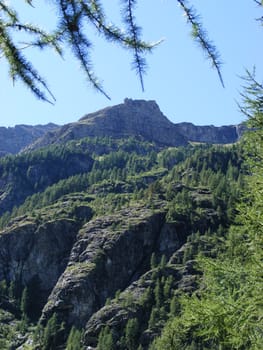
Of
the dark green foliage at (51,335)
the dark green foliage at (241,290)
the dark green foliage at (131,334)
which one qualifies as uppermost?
the dark green foliage at (241,290)

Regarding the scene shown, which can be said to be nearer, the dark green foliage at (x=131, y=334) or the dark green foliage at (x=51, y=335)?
the dark green foliage at (x=131, y=334)

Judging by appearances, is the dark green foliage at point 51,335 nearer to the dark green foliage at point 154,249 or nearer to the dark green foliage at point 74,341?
the dark green foliage at point 154,249

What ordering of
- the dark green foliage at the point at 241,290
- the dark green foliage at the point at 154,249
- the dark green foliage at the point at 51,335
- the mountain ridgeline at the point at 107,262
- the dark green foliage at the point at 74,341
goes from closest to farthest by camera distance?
the dark green foliage at the point at 241,290, the dark green foliage at the point at 74,341, the dark green foliage at the point at 154,249, the mountain ridgeline at the point at 107,262, the dark green foliage at the point at 51,335

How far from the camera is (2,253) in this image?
6407 inches

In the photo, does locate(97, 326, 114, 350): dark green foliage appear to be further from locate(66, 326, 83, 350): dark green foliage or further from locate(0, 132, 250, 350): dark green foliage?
locate(66, 326, 83, 350): dark green foliage

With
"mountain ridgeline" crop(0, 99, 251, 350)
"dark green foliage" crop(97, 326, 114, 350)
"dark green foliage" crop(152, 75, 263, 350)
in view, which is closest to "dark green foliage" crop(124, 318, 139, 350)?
"mountain ridgeline" crop(0, 99, 251, 350)

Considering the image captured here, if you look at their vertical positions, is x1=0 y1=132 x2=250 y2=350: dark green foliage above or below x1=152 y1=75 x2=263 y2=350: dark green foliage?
below

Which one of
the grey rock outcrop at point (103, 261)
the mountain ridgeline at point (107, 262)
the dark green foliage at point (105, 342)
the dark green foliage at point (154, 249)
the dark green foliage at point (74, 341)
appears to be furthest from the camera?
the grey rock outcrop at point (103, 261)

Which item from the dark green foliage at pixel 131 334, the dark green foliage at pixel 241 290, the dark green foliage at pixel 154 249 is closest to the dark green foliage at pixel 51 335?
→ the dark green foliage at pixel 154 249

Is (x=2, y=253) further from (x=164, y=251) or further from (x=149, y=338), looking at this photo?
(x=149, y=338)

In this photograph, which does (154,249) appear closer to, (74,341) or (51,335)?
(51,335)

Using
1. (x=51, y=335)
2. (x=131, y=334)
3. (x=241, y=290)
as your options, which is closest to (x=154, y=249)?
(x=51, y=335)

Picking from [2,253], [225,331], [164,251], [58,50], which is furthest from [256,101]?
[2,253]

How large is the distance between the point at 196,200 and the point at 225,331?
14754 cm
